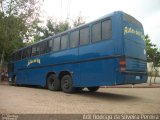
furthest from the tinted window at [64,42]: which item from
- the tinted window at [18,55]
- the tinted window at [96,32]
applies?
the tinted window at [18,55]

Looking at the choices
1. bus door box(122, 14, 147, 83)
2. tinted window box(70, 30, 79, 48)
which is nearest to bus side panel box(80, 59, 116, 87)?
bus door box(122, 14, 147, 83)

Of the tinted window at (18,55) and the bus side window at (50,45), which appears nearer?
the bus side window at (50,45)

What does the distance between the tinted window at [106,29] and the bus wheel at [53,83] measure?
4.72 metres

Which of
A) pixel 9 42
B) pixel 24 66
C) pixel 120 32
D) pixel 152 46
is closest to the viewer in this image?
pixel 120 32

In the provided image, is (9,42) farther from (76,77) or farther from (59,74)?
(76,77)

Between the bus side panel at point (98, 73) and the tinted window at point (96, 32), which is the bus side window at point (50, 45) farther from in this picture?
the tinted window at point (96, 32)

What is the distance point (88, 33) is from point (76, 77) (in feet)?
7.35

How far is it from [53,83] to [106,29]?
5.62 meters

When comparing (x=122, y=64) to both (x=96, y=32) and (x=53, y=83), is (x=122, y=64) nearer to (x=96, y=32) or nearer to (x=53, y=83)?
(x=96, y=32)

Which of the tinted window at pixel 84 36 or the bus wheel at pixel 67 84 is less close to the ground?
the tinted window at pixel 84 36

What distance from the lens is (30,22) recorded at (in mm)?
26656

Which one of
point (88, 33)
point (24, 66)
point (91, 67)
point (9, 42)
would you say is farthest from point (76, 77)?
point (9, 42)

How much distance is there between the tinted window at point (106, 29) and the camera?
33.4 feet

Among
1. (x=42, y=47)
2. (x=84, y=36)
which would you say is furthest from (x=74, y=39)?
(x=42, y=47)
